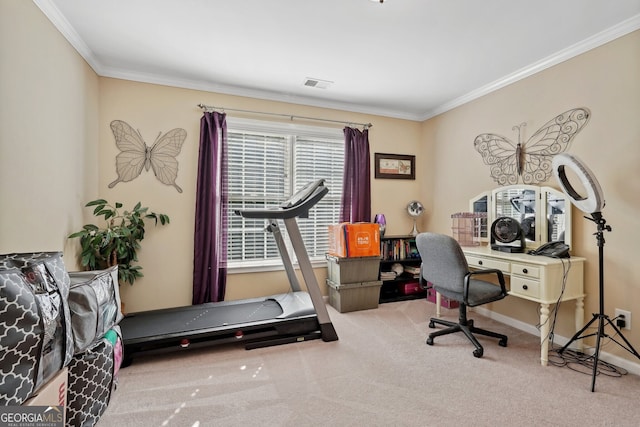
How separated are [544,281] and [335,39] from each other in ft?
8.17

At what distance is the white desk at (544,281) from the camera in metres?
2.22

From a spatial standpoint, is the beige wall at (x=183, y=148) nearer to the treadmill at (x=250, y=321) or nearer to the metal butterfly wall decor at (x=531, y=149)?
the metal butterfly wall decor at (x=531, y=149)

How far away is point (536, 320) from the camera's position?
2.79 meters

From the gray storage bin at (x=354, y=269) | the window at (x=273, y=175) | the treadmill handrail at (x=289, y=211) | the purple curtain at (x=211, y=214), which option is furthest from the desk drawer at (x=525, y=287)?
the purple curtain at (x=211, y=214)

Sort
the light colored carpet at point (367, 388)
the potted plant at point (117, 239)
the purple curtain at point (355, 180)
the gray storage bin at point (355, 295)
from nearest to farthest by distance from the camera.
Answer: the light colored carpet at point (367, 388) < the potted plant at point (117, 239) < the gray storage bin at point (355, 295) < the purple curtain at point (355, 180)

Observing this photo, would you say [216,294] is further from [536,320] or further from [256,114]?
[536,320]

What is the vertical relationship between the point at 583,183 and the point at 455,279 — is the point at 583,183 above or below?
above

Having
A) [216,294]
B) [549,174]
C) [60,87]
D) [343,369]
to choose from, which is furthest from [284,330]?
[549,174]

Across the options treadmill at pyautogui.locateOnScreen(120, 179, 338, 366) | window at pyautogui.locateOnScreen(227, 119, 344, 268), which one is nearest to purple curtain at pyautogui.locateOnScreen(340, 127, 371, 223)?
window at pyautogui.locateOnScreen(227, 119, 344, 268)

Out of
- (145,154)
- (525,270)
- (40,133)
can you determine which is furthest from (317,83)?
(525,270)

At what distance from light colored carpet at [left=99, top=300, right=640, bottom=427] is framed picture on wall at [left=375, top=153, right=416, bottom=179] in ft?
7.37

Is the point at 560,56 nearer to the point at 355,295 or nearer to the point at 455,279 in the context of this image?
the point at 455,279

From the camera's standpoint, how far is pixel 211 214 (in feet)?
10.4

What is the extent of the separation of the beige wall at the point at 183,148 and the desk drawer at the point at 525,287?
0.56 meters
